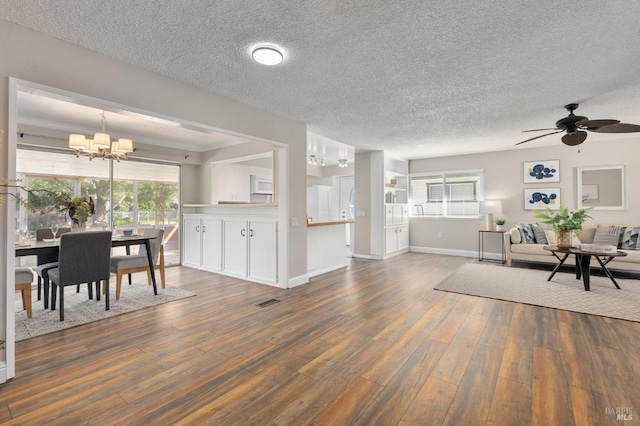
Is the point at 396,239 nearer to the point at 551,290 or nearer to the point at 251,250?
the point at 551,290

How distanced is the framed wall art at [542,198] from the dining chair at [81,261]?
7596mm

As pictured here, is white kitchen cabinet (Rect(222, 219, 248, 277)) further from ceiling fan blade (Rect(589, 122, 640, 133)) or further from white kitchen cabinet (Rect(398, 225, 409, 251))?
ceiling fan blade (Rect(589, 122, 640, 133))

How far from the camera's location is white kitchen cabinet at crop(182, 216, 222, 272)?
5.14 metres

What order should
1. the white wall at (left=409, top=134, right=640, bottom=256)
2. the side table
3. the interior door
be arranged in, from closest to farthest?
the white wall at (left=409, top=134, right=640, bottom=256)
the side table
the interior door

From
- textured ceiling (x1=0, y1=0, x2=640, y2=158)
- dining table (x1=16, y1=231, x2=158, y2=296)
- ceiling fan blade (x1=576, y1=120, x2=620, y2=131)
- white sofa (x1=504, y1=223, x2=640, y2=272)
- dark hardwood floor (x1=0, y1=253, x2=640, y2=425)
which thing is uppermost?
textured ceiling (x1=0, y1=0, x2=640, y2=158)

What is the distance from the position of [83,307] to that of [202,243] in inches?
88.2

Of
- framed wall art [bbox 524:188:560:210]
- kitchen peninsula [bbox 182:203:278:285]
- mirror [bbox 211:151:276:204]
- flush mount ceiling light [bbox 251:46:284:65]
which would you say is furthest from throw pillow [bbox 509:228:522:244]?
flush mount ceiling light [bbox 251:46:284:65]

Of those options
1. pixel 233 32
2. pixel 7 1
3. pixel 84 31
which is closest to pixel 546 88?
pixel 233 32

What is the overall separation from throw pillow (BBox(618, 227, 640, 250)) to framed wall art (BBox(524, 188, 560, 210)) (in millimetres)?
1151

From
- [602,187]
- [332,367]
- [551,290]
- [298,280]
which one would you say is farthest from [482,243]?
[332,367]

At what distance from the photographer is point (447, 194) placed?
7.34 metres

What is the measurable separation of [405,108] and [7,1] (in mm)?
3729

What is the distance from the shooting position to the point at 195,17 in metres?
1.98

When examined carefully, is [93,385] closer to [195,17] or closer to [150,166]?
[195,17]
